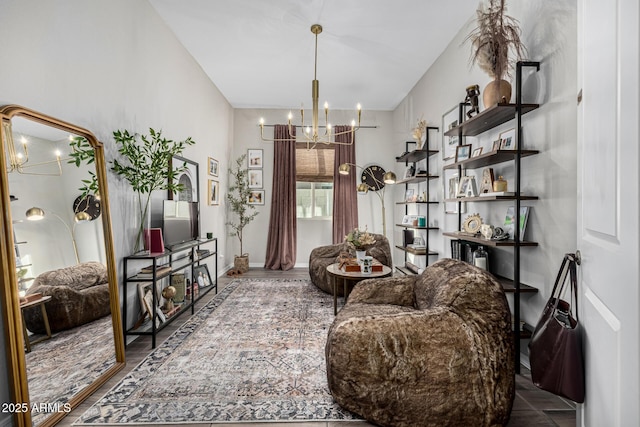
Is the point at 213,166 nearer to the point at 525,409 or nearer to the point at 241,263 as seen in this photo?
the point at 241,263

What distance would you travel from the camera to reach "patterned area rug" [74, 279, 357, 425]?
1.76 m

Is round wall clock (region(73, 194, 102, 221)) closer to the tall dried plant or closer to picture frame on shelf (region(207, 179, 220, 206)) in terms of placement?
picture frame on shelf (region(207, 179, 220, 206))

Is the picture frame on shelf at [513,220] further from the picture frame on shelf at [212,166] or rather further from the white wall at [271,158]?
the picture frame on shelf at [212,166]

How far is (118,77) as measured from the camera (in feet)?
8.33

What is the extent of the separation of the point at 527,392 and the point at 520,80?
2114mm

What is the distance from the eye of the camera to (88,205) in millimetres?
2039

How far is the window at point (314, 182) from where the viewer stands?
605 centimetres

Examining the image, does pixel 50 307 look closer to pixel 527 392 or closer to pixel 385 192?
pixel 527 392

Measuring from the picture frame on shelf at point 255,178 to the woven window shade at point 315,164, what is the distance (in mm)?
736

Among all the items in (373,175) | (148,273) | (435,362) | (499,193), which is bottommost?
(435,362)

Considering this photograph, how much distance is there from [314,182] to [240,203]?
1495mm

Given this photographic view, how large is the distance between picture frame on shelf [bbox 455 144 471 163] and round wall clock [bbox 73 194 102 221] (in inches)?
123

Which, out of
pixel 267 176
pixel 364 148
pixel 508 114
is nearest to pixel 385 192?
pixel 364 148

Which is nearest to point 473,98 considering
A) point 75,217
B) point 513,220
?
point 513,220
